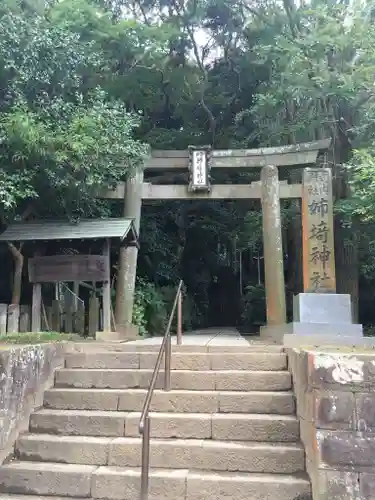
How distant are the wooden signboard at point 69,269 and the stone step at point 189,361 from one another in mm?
3912

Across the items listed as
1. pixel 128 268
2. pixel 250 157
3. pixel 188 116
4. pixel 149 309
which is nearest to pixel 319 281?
pixel 250 157

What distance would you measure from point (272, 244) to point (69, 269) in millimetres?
5374

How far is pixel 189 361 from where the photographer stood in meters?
4.91

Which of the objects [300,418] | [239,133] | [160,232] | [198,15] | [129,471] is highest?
[198,15]

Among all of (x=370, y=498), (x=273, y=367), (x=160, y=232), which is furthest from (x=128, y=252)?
(x=370, y=498)

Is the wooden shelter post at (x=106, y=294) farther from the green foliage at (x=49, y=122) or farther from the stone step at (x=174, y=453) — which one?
the stone step at (x=174, y=453)

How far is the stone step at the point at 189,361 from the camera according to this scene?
482 centimetres

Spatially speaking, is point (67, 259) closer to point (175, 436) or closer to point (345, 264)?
point (175, 436)

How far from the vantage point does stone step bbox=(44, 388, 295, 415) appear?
13.9 ft

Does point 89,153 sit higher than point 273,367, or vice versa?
point 89,153

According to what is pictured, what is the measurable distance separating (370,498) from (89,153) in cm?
699

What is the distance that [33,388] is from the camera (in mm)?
4336

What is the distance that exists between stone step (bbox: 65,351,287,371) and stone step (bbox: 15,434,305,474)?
1039 millimetres

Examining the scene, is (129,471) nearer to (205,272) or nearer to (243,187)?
(243,187)
